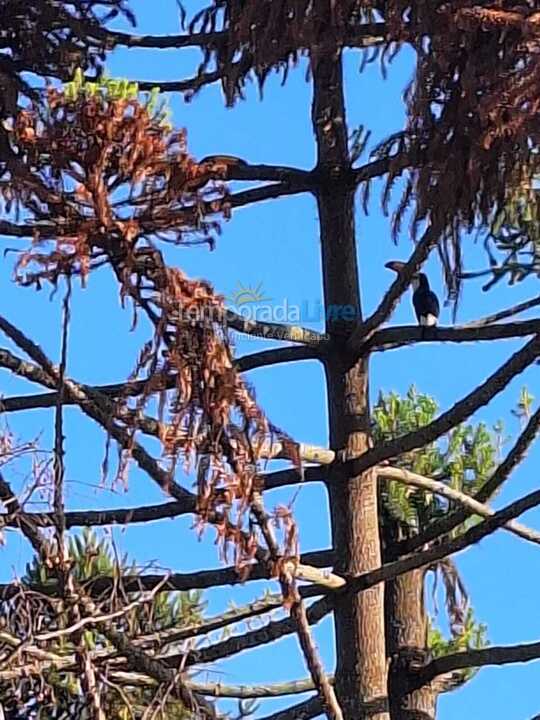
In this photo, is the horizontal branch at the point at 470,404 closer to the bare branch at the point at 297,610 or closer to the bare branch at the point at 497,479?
the bare branch at the point at 497,479

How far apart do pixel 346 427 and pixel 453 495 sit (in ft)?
1.30

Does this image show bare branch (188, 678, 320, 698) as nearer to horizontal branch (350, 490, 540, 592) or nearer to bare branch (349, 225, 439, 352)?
horizontal branch (350, 490, 540, 592)

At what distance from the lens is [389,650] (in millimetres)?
4980

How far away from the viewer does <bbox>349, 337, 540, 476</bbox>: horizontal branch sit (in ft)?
12.1

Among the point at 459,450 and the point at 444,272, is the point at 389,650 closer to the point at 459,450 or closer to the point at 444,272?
the point at 459,450

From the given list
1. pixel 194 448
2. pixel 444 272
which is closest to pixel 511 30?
pixel 444 272

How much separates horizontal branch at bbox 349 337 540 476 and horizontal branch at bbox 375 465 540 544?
30 centimetres

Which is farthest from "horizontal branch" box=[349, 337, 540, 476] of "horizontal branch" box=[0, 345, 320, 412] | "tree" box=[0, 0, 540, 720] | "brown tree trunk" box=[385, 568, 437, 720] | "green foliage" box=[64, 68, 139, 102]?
"green foliage" box=[64, 68, 139, 102]

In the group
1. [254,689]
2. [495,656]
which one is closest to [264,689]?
[254,689]

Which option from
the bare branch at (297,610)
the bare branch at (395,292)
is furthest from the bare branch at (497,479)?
the bare branch at (297,610)

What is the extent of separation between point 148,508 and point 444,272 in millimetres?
Answer: 1069

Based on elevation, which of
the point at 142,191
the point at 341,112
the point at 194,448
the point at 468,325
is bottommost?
the point at 194,448

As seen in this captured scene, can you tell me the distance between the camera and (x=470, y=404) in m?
3.84

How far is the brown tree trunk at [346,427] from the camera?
4.30 m
